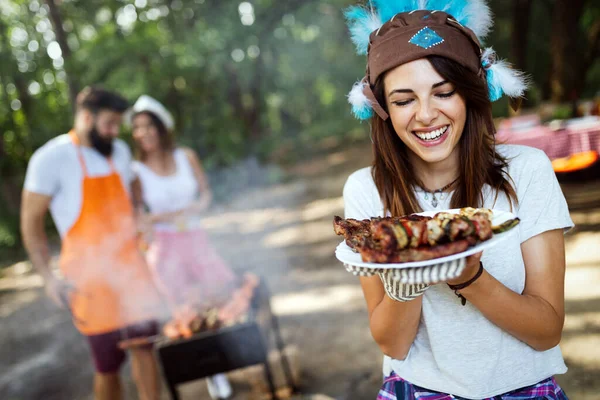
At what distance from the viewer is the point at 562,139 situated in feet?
21.9

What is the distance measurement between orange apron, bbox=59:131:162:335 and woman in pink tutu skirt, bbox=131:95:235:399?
1.49ft

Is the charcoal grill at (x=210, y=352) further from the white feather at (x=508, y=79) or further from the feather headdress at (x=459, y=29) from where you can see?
the white feather at (x=508, y=79)

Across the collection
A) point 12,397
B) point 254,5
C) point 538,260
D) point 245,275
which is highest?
point 254,5

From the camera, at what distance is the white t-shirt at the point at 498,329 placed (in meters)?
1.49

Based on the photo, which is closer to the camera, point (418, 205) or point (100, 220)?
point (418, 205)

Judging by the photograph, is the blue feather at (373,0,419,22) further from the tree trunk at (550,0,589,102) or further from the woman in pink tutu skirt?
the tree trunk at (550,0,589,102)

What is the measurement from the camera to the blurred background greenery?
11000mm

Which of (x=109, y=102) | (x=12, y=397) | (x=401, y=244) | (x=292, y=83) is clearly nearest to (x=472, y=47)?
(x=401, y=244)

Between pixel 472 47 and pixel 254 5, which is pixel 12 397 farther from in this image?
pixel 254 5

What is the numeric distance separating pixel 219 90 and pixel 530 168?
13699 millimetres

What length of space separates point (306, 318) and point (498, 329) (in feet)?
12.7

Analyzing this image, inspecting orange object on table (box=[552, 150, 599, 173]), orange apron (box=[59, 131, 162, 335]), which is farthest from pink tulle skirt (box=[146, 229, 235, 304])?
orange object on table (box=[552, 150, 599, 173])

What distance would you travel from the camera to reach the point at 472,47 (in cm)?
155

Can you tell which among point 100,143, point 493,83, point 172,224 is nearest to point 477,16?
point 493,83
